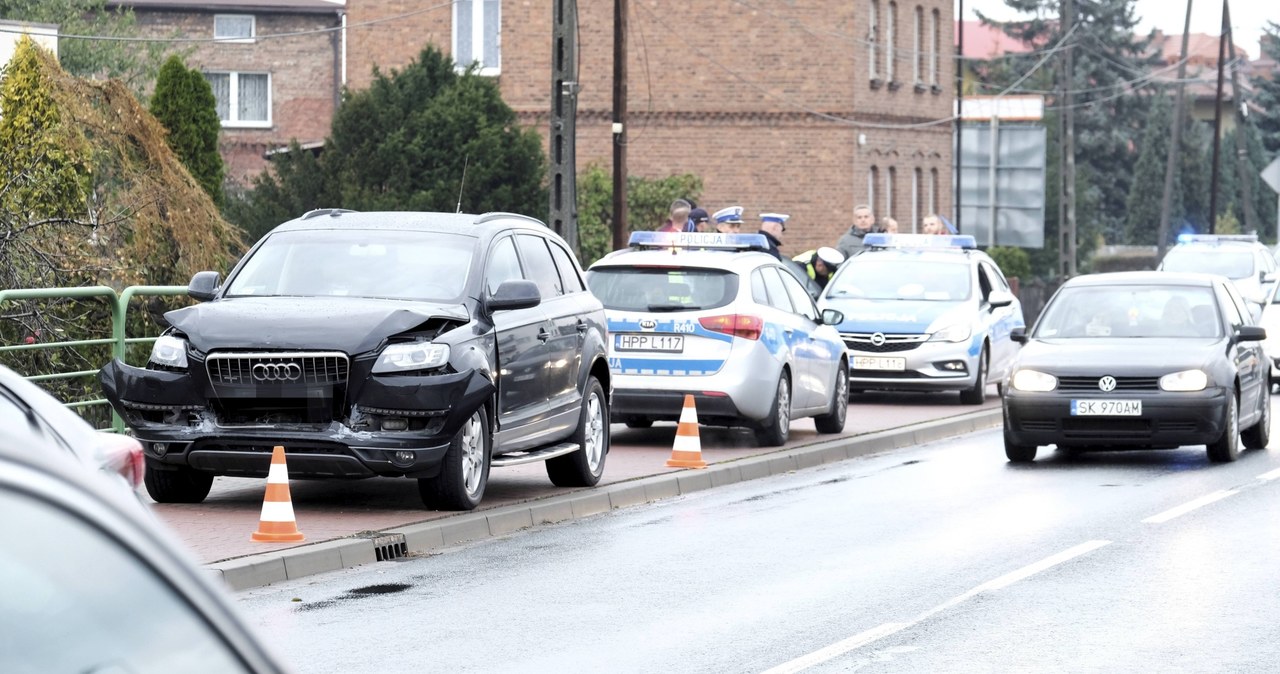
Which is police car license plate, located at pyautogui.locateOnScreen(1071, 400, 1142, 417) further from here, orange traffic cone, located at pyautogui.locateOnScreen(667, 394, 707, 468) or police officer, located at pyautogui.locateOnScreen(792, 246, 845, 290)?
police officer, located at pyautogui.locateOnScreen(792, 246, 845, 290)

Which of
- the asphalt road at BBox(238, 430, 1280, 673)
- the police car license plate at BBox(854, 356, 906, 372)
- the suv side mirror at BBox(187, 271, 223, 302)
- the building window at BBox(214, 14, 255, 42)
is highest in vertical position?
the building window at BBox(214, 14, 255, 42)

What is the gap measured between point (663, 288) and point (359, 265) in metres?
4.77

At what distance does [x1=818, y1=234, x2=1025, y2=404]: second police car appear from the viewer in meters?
22.7

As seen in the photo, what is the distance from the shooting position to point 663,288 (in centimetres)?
1700

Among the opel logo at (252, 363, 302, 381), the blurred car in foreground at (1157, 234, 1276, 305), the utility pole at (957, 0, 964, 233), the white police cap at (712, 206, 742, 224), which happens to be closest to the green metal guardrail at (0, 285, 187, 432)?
the opel logo at (252, 363, 302, 381)

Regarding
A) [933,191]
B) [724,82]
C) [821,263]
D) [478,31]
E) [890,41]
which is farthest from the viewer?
[933,191]

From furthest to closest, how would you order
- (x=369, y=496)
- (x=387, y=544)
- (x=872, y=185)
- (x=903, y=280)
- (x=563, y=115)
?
1. (x=872, y=185)
2. (x=563, y=115)
3. (x=903, y=280)
4. (x=369, y=496)
5. (x=387, y=544)

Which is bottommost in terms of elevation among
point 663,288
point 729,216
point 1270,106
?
point 663,288

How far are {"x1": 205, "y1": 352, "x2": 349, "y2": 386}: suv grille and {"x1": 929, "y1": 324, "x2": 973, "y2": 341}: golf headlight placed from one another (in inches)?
481

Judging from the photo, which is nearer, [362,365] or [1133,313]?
[362,365]

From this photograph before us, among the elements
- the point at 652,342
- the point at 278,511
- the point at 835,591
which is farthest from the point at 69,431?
the point at 652,342

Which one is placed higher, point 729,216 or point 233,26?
point 233,26

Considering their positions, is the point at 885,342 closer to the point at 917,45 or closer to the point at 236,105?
the point at 917,45

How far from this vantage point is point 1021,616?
897 cm
